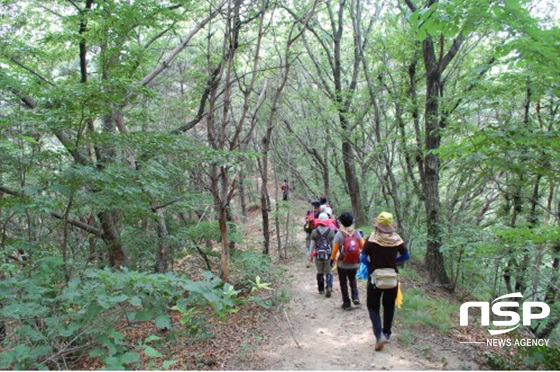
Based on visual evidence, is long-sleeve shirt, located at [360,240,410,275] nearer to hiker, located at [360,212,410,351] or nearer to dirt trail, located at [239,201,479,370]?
hiker, located at [360,212,410,351]

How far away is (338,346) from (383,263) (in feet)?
4.97

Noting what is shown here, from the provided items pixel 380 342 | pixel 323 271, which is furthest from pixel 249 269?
pixel 380 342

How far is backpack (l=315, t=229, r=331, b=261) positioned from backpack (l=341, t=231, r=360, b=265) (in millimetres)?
769

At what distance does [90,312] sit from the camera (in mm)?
2639

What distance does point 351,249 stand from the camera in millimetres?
5605

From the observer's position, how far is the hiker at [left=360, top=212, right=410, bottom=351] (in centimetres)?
427

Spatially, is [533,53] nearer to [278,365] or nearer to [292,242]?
[278,365]

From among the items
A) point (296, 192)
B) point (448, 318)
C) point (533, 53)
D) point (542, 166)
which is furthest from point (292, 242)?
point (296, 192)

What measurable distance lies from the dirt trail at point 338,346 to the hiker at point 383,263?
1.22ft

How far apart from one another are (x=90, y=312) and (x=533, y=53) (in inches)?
180

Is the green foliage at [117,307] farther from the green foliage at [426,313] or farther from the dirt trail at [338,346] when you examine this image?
the green foliage at [426,313]

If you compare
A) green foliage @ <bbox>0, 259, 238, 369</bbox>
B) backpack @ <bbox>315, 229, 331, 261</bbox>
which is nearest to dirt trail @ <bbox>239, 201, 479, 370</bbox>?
backpack @ <bbox>315, 229, 331, 261</bbox>

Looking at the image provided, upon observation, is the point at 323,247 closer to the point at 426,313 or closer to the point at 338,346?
the point at 338,346

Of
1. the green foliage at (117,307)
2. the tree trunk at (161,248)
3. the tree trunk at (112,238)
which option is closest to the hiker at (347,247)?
the green foliage at (117,307)
